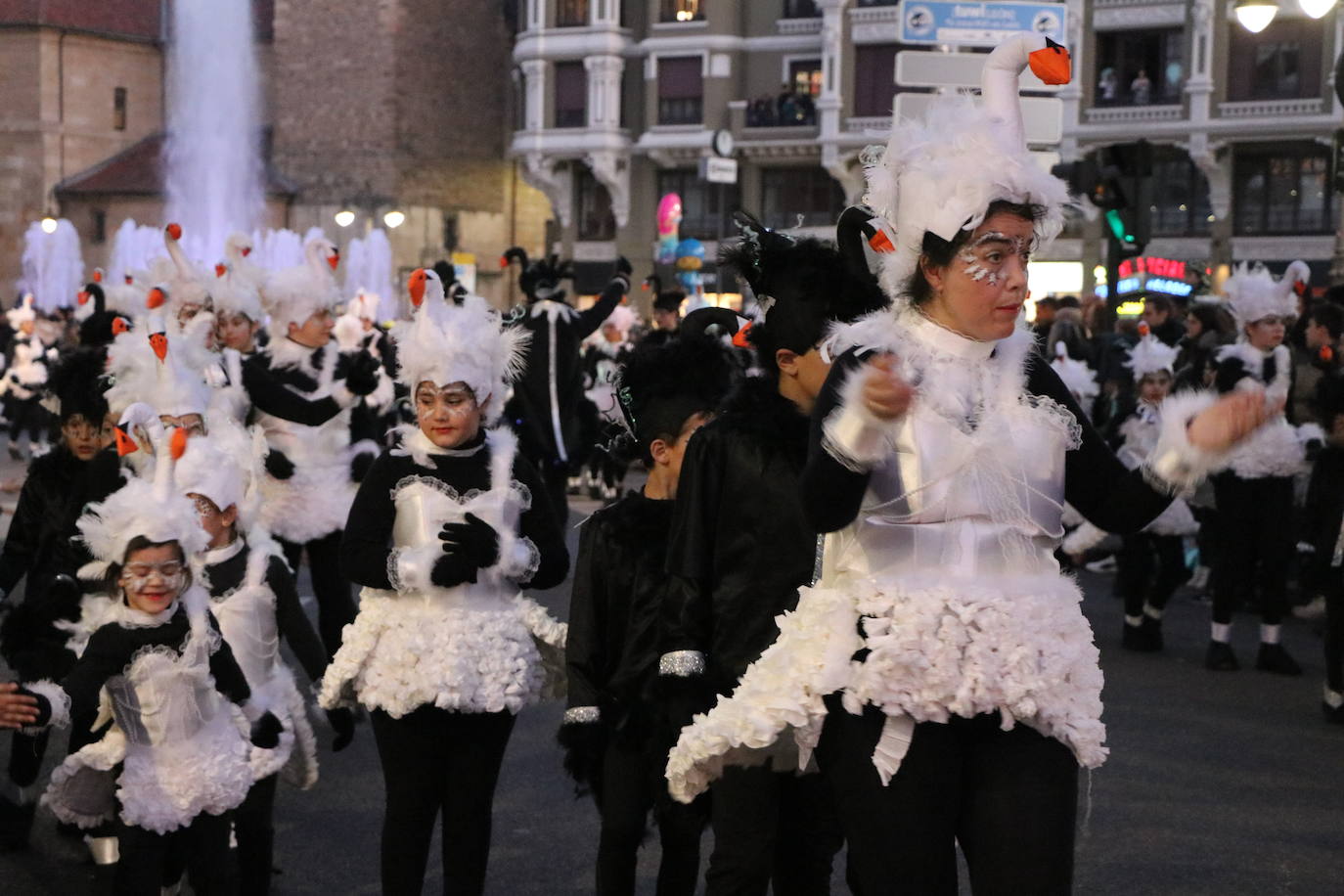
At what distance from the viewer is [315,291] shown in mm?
9172

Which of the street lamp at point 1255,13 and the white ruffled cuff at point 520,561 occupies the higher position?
the street lamp at point 1255,13

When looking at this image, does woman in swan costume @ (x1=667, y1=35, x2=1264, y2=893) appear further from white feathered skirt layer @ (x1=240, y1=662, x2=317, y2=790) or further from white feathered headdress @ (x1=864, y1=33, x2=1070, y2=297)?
white feathered skirt layer @ (x1=240, y1=662, x2=317, y2=790)

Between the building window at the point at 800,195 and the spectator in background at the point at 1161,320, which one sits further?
the building window at the point at 800,195

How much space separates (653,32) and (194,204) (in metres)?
16.1

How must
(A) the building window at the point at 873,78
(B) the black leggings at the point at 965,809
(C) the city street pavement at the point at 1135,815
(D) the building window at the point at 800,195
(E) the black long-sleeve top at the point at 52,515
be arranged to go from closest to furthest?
(B) the black leggings at the point at 965,809, (C) the city street pavement at the point at 1135,815, (E) the black long-sleeve top at the point at 52,515, (A) the building window at the point at 873,78, (D) the building window at the point at 800,195

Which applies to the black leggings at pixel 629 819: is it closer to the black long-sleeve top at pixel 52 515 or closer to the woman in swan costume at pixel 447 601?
the woman in swan costume at pixel 447 601

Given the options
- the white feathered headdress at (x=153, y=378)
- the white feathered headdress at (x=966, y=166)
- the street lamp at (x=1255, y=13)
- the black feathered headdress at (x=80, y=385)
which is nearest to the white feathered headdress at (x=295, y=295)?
the black feathered headdress at (x=80, y=385)

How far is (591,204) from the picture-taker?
5431 cm

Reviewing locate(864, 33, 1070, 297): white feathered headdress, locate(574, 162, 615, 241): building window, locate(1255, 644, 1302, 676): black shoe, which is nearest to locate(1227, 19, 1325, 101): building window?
locate(574, 162, 615, 241): building window

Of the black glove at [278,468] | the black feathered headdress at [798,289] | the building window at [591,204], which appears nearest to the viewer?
the black feathered headdress at [798,289]

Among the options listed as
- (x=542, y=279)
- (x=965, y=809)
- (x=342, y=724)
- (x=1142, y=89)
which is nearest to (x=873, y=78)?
(x=1142, y=89)

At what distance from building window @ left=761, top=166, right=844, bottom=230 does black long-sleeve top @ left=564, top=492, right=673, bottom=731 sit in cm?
4570

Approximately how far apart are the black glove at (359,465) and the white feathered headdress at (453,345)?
355 cm

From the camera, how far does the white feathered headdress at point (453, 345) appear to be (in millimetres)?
5309
